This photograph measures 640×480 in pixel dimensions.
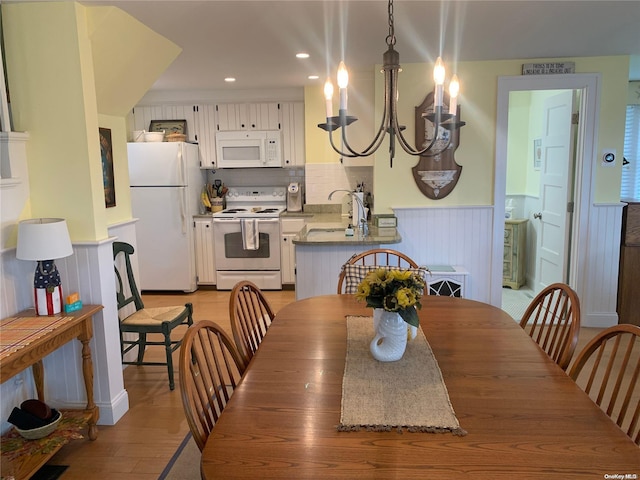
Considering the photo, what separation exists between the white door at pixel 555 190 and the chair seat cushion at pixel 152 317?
3.23 m

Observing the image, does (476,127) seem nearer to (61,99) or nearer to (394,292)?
(394,292)

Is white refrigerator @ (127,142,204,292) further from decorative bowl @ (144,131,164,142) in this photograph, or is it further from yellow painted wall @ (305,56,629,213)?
yellow painted wall @ (305,56,629,213)

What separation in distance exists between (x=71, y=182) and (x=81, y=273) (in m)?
0.48

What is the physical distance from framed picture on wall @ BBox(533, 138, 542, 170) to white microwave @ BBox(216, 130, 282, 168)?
108 inches

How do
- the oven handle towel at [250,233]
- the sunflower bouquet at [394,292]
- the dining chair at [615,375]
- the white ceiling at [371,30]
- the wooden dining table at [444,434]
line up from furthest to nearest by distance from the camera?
1. the oven handle towel at [250,233]
2. the white ceiling at [371,30]
3. the sunflower bouquet at [394,292]
4. the dining chair at [615,375]
5. the wooden dining table at [444,434]

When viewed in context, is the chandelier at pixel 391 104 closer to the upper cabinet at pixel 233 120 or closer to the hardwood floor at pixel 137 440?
the hardwood floor at pixel 137 440

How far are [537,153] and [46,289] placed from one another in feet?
15.0

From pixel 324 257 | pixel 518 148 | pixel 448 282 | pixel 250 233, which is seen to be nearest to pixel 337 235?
pixel 324 257

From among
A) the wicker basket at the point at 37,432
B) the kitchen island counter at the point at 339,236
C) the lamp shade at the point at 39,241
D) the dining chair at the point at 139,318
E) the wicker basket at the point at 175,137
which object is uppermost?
the wicker basket at the point at 175,137

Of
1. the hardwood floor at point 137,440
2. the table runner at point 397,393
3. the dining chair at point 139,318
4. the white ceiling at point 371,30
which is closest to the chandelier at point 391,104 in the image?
the table runner at point 397,393

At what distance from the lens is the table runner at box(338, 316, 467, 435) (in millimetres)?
1266

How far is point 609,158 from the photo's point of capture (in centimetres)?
383

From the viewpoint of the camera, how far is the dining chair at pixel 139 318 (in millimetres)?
3029

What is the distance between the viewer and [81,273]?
2.54 m
